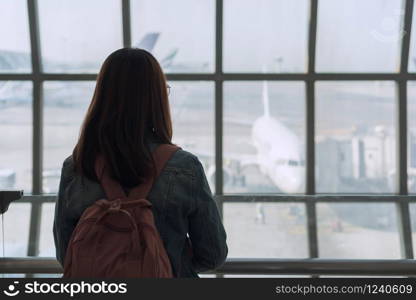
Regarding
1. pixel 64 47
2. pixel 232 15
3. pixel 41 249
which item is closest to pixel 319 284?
pixel 41 249

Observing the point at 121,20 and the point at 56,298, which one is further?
the point at 121,20

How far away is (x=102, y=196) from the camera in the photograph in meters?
1.25

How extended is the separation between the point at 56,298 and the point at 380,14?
19.5ft

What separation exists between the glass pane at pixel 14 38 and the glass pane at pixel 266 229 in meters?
3.05

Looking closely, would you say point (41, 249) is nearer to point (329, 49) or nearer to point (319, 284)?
point (319, 284)

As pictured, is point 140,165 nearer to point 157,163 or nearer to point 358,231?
point 157,163

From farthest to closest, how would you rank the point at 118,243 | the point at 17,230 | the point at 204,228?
the point at 17,230, the point at 204,228, the point at 118,243

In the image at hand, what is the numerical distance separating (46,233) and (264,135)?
2.96 m

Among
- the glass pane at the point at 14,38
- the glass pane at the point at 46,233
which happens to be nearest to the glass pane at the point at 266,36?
the glass pane at the point at 14,38

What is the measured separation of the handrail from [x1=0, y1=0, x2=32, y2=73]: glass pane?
5.44 m

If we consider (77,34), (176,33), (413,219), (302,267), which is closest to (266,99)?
(176,33)

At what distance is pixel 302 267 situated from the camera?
143cm
